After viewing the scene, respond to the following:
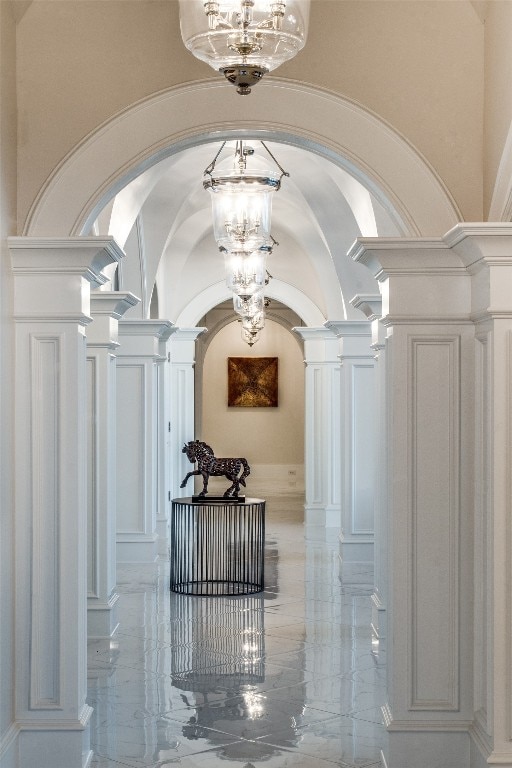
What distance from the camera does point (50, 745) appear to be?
19.4 ft

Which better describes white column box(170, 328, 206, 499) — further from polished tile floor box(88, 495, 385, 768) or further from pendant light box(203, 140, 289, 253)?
pendant light box(203, 140, 289, 253)

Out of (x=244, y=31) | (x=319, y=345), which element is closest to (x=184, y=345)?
(x=319, y=345)

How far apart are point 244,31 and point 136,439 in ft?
29.6

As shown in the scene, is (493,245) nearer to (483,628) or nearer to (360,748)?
(483,628)

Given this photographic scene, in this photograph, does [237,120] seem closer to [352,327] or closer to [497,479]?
[497,479]

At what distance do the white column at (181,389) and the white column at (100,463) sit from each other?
8200 millimetres

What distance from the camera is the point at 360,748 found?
6469 millimetres

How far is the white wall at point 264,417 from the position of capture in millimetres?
26453

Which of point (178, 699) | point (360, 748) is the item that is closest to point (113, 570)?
point (178, 699)

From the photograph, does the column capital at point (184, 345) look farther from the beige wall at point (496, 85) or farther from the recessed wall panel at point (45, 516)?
the beige wall at point (496, 85)

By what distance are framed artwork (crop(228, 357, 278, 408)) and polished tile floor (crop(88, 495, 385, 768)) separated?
14244mm

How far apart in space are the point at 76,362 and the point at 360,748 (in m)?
2.86

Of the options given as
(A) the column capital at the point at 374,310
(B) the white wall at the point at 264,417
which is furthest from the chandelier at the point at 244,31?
(B) the white wall at the point at 264,417

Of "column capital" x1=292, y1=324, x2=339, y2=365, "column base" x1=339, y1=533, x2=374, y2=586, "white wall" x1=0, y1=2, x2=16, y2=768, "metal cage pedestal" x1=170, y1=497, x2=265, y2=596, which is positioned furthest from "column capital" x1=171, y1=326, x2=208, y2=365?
"white wall" x1=0, y1=2, x2=16, y2=768
